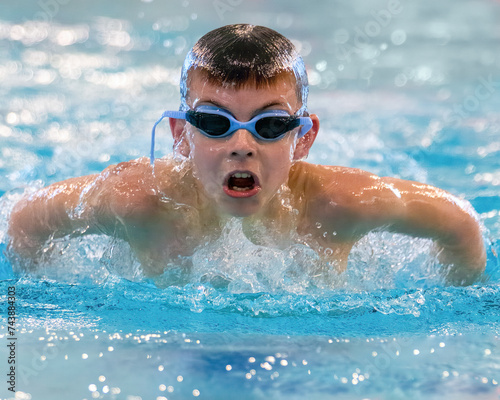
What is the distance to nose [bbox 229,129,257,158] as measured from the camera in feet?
6.43

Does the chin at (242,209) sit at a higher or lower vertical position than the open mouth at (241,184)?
lower

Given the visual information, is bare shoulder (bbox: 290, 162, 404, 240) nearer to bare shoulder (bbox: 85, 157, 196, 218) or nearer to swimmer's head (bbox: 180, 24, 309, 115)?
swimmer's head (bbox: 180, 24, 309, 115)

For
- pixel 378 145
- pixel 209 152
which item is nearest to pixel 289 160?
pixel 209 152

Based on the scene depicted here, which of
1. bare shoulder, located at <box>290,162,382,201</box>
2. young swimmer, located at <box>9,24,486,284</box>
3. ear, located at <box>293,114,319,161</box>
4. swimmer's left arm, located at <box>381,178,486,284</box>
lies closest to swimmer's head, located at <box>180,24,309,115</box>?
young swimmer, located at <box>9,24,486,284</box>

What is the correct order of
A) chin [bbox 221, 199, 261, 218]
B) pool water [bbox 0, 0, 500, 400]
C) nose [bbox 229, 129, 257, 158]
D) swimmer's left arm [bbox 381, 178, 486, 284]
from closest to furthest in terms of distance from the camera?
pool water [bbox 0, 0, 500, 400], nose [bbox 229, 129, 257, 158], chin [bbox 221, 199, 261, 218], swimmer's left arm [bbox 381, 178, 486, 284]

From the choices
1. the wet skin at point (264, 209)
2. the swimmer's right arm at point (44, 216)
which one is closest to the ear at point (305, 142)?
the wet skin at point (264, 209)

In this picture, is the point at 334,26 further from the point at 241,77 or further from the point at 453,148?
the point at 241,77

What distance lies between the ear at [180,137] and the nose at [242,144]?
27 cm

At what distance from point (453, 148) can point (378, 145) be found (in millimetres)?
505

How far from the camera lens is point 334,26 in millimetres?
6824

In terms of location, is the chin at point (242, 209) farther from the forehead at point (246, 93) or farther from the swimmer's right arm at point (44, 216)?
the swimmer's right arm at point (44, 216)

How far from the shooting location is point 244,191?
2.03 meters

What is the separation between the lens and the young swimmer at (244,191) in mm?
2006

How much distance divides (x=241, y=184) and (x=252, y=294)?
1.19 ft
